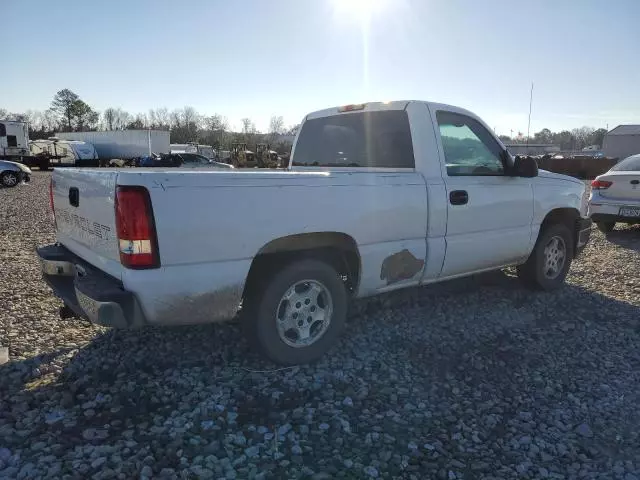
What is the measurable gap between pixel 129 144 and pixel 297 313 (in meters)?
41.7

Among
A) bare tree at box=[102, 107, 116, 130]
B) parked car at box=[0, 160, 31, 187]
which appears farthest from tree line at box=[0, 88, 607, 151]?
parked car at box=[0, 160, 31, 187]

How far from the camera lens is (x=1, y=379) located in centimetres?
338

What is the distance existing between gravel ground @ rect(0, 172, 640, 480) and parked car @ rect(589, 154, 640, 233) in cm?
462

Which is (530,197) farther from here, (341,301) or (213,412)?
(213,412)

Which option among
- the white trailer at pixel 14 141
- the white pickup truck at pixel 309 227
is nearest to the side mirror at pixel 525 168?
the white pickup truck at pixel 309 227

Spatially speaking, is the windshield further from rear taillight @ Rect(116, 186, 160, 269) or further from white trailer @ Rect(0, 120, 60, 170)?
white trailer @ Rect(0, 120, 60, 170)

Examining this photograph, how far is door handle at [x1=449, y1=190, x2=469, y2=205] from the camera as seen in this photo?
422 centimetres

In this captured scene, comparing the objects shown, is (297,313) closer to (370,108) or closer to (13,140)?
(370,108)

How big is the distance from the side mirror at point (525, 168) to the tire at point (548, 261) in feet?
3.26

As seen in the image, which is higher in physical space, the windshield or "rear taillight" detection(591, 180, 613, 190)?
the windshield

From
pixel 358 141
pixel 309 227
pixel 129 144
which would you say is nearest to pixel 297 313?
pixel 309 227

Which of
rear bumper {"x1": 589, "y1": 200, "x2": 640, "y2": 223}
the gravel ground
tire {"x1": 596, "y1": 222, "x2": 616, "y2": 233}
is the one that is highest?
rear bumper {"x1": 589, "y1": 200, "x2": 640, "y2": 223}

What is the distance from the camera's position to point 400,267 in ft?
13.1

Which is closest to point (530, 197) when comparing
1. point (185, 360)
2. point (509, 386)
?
point (509, 386)
